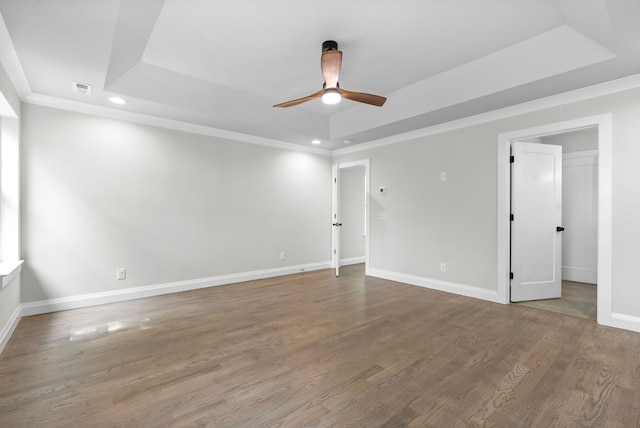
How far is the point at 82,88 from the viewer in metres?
3.24

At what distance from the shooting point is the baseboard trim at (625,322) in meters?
2.91

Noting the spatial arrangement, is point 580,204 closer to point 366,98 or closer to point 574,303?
point 574,303

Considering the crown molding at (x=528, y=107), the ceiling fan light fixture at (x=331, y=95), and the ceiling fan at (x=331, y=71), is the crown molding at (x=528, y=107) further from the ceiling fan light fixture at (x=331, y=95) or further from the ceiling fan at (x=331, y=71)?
the ceiling fan light fixture at (x=331, y=95)

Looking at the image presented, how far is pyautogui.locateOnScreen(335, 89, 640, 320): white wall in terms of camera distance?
298cm

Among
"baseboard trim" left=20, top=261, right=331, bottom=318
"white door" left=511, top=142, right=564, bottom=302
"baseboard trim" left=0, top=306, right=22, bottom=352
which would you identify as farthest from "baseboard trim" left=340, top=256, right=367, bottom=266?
"baseboard trim" left=0, top=306, right=22, bottom=352

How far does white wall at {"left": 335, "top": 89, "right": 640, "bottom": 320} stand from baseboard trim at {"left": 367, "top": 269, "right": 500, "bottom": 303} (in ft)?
0.05

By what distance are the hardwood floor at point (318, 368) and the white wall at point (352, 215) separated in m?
3.17

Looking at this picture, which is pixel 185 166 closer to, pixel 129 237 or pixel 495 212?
pixel 129 237

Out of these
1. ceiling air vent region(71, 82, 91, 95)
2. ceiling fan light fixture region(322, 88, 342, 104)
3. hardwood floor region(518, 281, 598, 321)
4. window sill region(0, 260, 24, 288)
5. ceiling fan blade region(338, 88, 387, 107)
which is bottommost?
hardwood floor region(518, 281, 598, 321)

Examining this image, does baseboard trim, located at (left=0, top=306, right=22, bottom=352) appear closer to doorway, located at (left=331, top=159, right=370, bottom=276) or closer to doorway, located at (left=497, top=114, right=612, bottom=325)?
doorway, located at (left=331, top=159, right=370, bottom=276)

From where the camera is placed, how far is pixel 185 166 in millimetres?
4465

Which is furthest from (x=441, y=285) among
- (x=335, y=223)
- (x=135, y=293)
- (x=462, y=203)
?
(x=135, y=293)

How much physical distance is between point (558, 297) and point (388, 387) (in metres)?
3.52

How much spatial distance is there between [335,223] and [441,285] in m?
2.15
